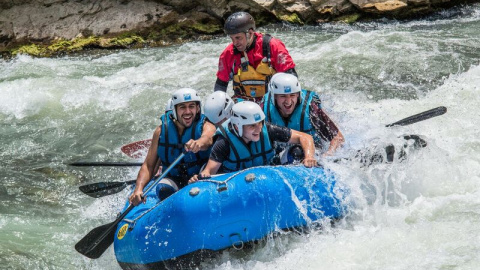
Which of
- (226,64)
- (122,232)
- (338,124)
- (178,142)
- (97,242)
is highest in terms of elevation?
(226,64)

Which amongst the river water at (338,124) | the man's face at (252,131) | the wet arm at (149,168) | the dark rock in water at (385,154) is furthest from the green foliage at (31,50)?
the dark rock in water at (385,154)

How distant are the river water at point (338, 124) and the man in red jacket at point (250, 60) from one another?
0.86 m

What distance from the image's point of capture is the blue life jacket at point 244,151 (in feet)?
16.0

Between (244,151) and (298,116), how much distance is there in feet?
2.27

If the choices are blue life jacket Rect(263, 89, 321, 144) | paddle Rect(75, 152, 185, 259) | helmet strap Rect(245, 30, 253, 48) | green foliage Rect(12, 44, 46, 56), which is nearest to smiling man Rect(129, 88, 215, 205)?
paddle Rect(75, 152, 185, 259)

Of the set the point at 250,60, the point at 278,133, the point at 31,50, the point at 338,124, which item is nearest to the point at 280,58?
the point at 250,60

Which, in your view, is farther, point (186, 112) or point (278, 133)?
point (186, 112)

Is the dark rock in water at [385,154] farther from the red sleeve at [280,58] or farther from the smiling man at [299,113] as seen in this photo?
the red sleeve at [280,58]

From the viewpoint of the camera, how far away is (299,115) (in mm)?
5309

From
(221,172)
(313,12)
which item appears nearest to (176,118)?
(221,172)

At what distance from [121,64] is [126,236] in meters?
7.20

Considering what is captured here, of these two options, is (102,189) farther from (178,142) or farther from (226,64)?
(226,64)

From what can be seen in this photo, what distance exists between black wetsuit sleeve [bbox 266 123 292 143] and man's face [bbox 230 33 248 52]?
53.6 inches

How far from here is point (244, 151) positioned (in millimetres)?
4902
